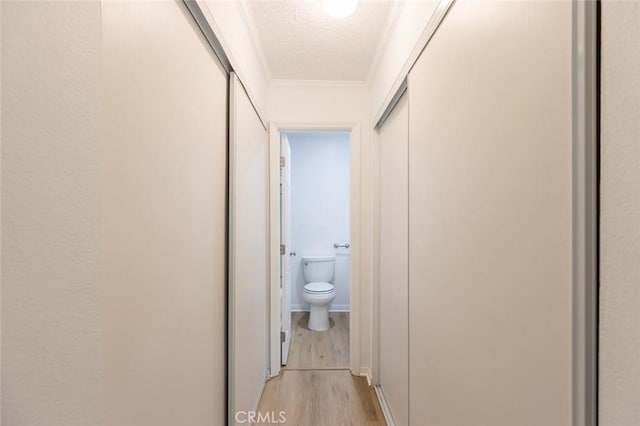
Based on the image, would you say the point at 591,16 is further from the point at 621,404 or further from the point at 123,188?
the point at 123,188

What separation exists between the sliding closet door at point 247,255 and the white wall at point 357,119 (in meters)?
0.32

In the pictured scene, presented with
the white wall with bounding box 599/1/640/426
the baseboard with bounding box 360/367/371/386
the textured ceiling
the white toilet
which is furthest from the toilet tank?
the white wall with bounding box 599/1/640/426

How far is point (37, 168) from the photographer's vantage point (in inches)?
17.5

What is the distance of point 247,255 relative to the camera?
4.91ft

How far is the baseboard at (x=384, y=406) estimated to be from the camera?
1.65 m

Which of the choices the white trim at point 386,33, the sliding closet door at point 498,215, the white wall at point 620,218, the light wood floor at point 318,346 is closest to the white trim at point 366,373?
the light wood floor at point 318,346

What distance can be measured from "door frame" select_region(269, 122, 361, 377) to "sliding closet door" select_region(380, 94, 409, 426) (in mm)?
226

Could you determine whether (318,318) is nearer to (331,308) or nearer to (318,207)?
(331,308)

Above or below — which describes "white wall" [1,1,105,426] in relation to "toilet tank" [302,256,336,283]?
above

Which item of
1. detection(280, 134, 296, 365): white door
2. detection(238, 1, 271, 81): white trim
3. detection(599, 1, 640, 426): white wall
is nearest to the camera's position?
detection(599, 1, 640, 426): white wall

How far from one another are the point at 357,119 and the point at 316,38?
71 cm

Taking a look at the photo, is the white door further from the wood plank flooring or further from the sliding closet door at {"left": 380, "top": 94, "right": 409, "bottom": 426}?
the sliding closet door at {"left": 380, "top": 94, "right": 409, "bottom": 426}

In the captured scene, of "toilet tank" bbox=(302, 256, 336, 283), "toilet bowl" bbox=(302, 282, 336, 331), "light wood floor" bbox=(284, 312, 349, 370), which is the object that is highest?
"toilet tank" bbox=(302, 256, 336, 283)

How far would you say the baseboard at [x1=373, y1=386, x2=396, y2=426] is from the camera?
1649 mm
